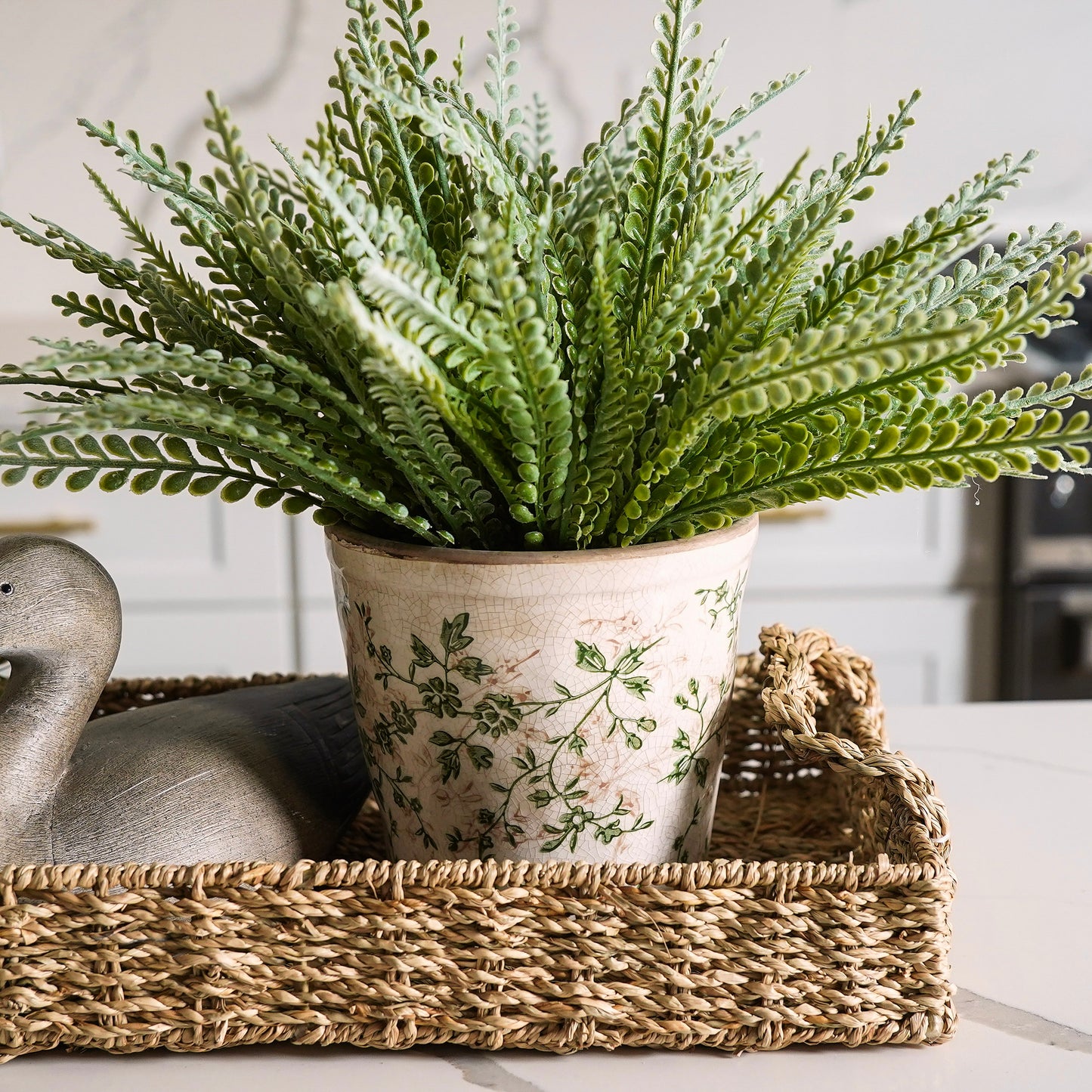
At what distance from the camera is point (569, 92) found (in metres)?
1.85

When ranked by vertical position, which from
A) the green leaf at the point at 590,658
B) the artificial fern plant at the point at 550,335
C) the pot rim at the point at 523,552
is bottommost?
the green leaf at the point at 590,658

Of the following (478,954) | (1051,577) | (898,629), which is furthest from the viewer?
(898,629)

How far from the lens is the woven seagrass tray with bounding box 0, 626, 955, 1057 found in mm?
409

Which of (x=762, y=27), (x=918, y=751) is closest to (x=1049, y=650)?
(x=762, y=27)

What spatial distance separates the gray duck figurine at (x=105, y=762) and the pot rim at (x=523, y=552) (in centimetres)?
11

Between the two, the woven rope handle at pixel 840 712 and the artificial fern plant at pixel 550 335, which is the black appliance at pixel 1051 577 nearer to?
the woven rope handle at pixel 840 712

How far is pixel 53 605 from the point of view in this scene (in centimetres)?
47

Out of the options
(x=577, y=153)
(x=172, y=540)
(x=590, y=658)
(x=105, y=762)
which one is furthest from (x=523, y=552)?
(x=577, y=153)

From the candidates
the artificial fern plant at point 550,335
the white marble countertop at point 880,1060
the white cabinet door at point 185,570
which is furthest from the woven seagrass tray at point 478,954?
the white cabinet door at point 185,570

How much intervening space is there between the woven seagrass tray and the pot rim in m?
0.11

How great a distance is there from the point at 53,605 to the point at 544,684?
200 millimetres

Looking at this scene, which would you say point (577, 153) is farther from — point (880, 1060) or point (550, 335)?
point (880, 1060)

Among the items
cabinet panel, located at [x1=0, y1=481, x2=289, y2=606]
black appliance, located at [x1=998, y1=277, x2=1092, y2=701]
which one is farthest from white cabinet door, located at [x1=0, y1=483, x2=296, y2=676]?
black appliance, located at [x1=998, y1=277, x2=1092, y2=701]

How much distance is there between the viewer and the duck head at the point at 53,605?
46 centimetres
